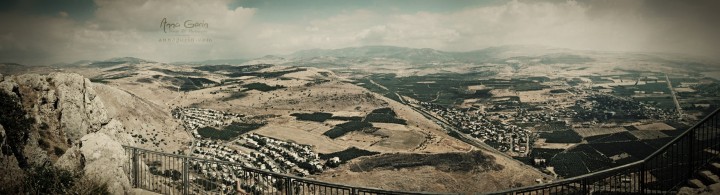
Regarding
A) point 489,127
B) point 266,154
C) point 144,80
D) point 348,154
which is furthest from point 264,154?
point 144,80

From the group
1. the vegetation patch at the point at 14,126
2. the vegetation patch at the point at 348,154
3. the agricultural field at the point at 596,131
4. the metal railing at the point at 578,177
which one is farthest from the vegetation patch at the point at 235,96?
the vegetation patch at the point at 14,126

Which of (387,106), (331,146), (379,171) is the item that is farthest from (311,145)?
(387,106)

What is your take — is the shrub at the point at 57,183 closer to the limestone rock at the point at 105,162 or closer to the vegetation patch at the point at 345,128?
the limestone rock at the point at 105,162

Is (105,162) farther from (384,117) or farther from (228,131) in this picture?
(384,117)

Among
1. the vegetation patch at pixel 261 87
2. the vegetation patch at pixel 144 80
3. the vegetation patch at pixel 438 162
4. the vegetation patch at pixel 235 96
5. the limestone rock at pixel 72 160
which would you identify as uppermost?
the limestone rock at pixel 72 160

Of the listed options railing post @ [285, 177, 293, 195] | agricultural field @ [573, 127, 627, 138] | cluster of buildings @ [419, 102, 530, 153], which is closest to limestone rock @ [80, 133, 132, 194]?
railing post @ [285, 177, 293, 195]

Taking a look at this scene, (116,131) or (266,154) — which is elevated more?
(116,131)
